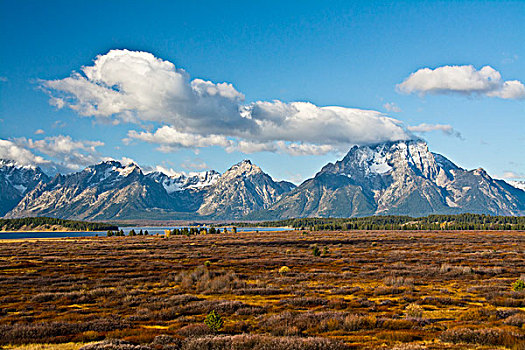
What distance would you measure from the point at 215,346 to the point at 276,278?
2440 centimetres

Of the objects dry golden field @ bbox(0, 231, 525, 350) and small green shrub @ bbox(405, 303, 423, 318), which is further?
small green shrub @ bbox(405, 303, 423, 318)

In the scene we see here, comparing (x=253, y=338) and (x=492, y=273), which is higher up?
(x=253, y=338)

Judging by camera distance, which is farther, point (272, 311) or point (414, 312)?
point (272, 311)

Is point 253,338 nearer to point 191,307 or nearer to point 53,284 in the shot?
point 191,307

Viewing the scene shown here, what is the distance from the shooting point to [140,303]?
27984 millimetres

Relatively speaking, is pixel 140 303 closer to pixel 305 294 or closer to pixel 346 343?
pixel 305 294

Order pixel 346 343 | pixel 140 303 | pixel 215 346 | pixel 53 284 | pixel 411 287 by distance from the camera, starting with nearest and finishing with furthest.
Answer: pixel 215 346, pixel 346 343, pixel 140 303, pixel 411 287, pixel 53 284

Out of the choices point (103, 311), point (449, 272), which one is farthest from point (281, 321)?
point (449, 272)

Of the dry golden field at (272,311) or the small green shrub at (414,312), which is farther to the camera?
the small green shrub at (414,312)

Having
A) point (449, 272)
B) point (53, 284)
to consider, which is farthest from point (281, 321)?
point (449, 272)

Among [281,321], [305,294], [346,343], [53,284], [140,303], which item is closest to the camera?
[346,343]

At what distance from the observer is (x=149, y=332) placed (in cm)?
1961

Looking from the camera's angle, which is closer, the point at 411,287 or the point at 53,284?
the point at 411,287

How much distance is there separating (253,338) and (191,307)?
1032 cm
